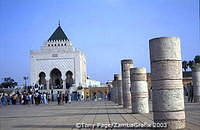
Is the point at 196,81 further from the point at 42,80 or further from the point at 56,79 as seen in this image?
the point at 56,79

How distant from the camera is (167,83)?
8.27 meters

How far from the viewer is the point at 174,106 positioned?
825 centimetres

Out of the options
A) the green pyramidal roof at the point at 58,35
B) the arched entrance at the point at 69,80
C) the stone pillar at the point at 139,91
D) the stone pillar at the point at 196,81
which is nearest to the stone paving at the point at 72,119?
the stone pillar at the point at 139,91

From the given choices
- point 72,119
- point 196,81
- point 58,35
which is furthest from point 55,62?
point 72,119

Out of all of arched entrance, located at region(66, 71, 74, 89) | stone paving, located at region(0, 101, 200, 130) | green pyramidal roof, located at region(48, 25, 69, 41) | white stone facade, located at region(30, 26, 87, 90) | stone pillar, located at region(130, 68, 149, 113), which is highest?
green pyramidal roof, located at region(48, 25, 69, 41)

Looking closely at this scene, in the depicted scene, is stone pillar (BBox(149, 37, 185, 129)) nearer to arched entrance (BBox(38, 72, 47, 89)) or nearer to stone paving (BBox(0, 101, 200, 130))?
stone paving (BBox(0, 101, 200, 130))

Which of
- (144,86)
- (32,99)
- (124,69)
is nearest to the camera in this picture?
(144,86)

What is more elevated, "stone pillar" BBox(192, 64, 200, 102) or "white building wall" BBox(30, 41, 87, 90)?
"white building wall" BBox(30, 41, 87, 90)

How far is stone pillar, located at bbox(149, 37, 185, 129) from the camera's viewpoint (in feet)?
27.0

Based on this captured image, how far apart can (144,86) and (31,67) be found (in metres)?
54.6

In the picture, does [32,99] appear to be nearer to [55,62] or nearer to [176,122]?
[176,122]

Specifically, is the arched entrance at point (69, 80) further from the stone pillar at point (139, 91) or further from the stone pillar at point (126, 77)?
the stone pillar at point (139, 91)

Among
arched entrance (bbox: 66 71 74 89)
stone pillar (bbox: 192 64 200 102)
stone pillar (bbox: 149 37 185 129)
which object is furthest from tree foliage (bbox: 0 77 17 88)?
stone pillar (bbox: 149 37 185 129)

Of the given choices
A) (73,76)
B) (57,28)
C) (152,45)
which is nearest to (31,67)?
(73,76)
